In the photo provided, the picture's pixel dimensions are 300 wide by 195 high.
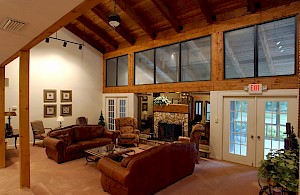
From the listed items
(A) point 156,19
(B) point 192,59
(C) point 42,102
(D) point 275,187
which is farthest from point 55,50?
(D) point 275,187

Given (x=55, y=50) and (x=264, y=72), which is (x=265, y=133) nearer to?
(x=264, y=72)

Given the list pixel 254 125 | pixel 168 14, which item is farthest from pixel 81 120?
pixel 254 125

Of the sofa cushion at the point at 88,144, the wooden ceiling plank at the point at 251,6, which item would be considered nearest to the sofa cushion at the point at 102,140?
the sofa cushion at the point at 88,144

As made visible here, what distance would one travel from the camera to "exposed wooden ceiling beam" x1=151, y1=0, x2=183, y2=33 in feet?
19.3

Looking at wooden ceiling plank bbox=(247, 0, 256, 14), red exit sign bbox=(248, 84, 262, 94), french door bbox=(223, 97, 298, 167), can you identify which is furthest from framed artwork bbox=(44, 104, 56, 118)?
wooden ceiling plank bbox=(247, 0, 256, 14)

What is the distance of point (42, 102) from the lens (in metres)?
7.95

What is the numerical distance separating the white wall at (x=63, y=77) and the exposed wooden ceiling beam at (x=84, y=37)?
0.56ft

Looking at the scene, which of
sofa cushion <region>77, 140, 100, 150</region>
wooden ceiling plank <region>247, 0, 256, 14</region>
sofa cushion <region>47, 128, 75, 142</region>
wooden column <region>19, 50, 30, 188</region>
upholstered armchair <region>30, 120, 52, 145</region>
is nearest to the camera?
wooden column <region>19, 50, 30, 188</region>

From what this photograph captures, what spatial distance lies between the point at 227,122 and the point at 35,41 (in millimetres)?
5043

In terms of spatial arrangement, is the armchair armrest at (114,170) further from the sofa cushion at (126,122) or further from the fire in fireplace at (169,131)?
the fire in fireplace at (169,131)

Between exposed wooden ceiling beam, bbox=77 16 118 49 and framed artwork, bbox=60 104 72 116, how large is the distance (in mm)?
3324

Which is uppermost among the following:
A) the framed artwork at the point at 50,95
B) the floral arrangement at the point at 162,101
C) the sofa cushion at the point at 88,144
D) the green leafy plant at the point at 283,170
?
the framed artwork at the point at 50,95

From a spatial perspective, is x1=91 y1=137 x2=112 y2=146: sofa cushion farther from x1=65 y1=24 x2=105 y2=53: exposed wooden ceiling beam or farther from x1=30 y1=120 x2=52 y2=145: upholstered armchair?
x1=65 y1=24 x2=105 y2=53: exposed wooden ceiling beam

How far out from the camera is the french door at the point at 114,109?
891cm
